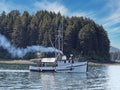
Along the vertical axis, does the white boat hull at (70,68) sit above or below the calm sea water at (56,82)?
above

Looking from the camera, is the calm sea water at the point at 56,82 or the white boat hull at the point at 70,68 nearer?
the calm sea water at the point at 56,82

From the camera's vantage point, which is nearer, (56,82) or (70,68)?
(56,82)

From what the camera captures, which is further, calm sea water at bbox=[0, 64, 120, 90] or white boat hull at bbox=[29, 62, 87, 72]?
white boat hull at bbox=[29, 62, 87, 72]

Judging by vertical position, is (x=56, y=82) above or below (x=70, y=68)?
below

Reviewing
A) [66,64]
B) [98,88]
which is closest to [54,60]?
[66,64]

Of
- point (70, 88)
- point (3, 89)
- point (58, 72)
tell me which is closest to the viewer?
point (3, 89)

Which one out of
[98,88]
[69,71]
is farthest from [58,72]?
[98,88]

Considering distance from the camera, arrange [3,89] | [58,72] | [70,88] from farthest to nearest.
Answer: [58,72]
[70,88]
[3,89]

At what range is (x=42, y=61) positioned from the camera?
428ft

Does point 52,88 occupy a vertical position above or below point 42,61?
below

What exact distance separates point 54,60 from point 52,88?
57320 millimetres

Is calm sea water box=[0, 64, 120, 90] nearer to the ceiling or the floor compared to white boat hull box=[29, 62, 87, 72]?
nearer to the floor

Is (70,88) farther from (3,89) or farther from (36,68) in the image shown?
(36,68)

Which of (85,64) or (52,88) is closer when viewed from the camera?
(52,88)
